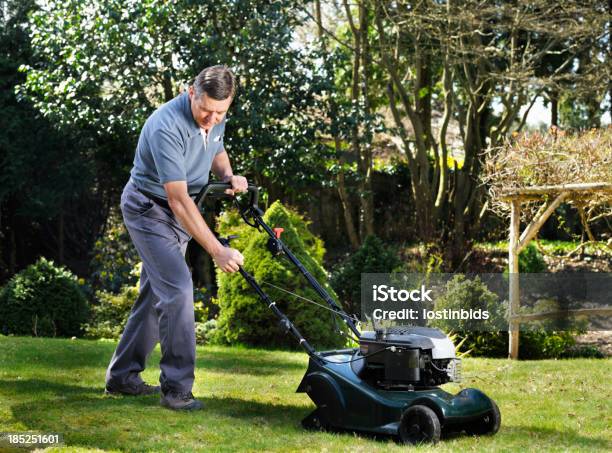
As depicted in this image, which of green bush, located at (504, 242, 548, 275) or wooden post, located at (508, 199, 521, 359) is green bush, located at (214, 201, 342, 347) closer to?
wooden post, located at (508, 199, 521, 359)

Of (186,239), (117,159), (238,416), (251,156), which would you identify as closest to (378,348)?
(238,416)

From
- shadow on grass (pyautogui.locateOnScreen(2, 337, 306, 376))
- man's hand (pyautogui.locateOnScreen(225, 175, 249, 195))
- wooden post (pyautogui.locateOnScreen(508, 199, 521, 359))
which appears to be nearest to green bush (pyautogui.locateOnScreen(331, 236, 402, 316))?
wooden post (pyautogui.locateOnScreen(508, 199, 521, 359))

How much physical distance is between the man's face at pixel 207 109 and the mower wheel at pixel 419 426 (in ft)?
6.27

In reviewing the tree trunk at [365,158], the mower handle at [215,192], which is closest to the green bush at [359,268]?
the tree trunk at [365,158]

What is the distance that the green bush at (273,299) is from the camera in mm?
8969

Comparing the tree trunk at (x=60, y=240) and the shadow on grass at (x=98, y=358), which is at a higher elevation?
the tree trunk at (x=60, y=240)

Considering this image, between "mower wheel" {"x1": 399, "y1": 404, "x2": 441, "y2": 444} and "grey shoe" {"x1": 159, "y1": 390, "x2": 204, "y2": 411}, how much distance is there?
1.37 metres

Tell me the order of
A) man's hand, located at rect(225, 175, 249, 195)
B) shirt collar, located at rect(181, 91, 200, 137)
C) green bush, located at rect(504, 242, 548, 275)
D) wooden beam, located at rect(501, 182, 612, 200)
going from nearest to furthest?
shirt collar, located at rect(181, 91, 200, 137) < man's hand, located at rect(225, 175, 249, 195) < wooden beam, located at rect(501, 182, 612, 200) < green bush, located at rect(504, 242, 548, 275)

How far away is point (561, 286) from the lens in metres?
12.8

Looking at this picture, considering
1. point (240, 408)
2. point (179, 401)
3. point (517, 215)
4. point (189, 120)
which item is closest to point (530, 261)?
point (517, 215)

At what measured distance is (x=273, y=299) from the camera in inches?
354

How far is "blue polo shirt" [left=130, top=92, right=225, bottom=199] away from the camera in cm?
484

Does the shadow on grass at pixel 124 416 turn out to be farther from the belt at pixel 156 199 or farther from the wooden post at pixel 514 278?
the wooden post at pixel 514 278

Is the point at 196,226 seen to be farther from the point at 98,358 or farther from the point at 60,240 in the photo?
the point at 60,240
